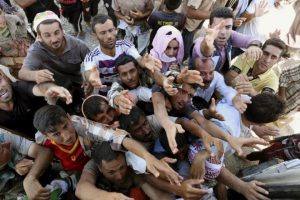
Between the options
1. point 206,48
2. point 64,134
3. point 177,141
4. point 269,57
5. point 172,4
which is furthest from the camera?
point 172,4

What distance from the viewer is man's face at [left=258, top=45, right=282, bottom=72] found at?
2709mm

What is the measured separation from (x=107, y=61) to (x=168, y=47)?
0.59m

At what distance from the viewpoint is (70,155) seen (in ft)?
7.73

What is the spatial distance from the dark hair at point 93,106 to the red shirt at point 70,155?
23 cm

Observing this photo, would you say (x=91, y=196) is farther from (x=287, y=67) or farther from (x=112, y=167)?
(x=287, y=67)

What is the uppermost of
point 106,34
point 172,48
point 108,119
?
point 106,34

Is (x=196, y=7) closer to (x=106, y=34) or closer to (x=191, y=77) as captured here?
(x=106, y=34)

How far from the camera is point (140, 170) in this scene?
1993 millimetres

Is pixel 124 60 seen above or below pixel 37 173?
above

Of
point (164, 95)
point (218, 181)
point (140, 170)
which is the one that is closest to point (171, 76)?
point (164, 95)

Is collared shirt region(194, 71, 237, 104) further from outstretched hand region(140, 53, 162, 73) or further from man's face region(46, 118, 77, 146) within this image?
man's face region(46, 118, 77, 146)

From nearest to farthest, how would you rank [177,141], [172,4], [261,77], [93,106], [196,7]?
[177,141], [93,106], [261,77], [172,4], [196,7]

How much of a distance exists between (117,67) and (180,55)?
730mm

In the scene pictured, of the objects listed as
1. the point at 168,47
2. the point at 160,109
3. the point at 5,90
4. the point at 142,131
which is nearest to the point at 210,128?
the point at 160,109
